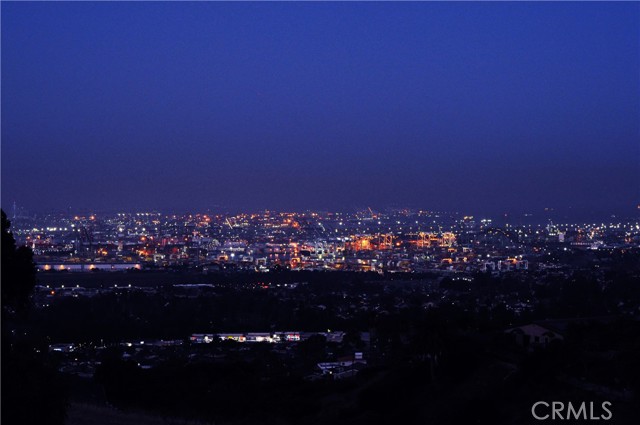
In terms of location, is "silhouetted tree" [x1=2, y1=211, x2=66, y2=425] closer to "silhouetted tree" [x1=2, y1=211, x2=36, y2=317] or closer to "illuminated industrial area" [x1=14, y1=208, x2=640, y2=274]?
"silhouetted tree" [x1=2, y1=211, x2=36, y2=317]

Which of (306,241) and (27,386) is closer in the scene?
(27,386)

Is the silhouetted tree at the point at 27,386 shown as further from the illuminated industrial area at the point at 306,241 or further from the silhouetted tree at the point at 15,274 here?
the illuminated industrial area at the point at 306,241

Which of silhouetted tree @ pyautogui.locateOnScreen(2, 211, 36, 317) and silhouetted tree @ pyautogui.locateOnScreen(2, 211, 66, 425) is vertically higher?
→ silhouetted tree @ pyautogui.locateOnScreen(2, 211, 36, 317)

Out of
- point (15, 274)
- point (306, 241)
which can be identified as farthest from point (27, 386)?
point (306, 241)

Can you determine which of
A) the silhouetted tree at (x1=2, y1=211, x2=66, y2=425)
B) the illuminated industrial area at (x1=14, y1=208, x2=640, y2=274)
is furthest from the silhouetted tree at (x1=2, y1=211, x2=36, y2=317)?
the illuminated industrial area at (x1=14, y1=208, x2=640, y2=274)

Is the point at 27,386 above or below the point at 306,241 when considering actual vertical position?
below

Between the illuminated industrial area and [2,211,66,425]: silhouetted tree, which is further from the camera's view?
the illuminated industrial area

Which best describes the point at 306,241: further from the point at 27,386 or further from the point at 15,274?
the point at 27,386

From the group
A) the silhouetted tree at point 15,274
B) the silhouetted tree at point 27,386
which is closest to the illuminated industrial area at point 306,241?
the silhouetted tree at point 15,274

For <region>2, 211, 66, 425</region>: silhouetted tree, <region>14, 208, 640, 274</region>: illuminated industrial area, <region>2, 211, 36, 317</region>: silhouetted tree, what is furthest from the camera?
<region>14, 208, 640, 274</region>: illuminated industrial area

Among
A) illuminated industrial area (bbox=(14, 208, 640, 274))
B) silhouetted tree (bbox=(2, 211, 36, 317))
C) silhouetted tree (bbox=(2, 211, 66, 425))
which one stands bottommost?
silhouetted tree (bbox=(2, 211, 66, 425))

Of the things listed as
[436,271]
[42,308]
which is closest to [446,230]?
[436,271]
